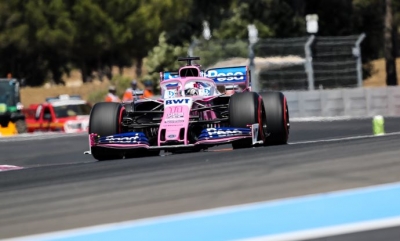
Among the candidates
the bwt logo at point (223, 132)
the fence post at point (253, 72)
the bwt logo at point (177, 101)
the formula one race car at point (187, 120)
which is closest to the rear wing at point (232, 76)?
the formula one race car at point (187, 120)

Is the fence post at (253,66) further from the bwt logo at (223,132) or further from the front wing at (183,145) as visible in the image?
the bwt logo at (223,132)

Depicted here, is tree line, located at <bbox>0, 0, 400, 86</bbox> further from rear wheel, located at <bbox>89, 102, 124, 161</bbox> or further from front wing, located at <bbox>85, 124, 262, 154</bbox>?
front wing, located at <bbox>85, 124, 262, 154</bbox>

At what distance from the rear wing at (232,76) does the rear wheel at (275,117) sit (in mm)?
1360

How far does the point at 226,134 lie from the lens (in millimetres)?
12648

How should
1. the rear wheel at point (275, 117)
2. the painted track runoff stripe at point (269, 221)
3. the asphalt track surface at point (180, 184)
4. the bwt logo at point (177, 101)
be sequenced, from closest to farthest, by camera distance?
the painted track runoff stripe at point (269, 221) < the asphalt track surface at point (180, 184) < the bwt logo at point (177, 101) < the rear wheel at point (275, 117)

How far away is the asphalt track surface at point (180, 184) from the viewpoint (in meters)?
6.99

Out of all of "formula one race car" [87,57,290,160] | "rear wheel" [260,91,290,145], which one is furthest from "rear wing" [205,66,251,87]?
"rear wheel" [260,91,290,145]

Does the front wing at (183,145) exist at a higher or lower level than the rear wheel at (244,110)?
lower

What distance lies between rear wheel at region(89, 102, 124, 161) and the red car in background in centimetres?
1287

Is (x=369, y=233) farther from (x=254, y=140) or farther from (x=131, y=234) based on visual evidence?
(x=254, y=140)

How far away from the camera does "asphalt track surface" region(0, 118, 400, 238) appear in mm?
6988

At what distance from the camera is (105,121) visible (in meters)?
13.2

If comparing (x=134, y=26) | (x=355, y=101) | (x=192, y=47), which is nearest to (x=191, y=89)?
(x=355, y=101)

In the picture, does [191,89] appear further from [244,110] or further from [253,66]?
[253,66]
